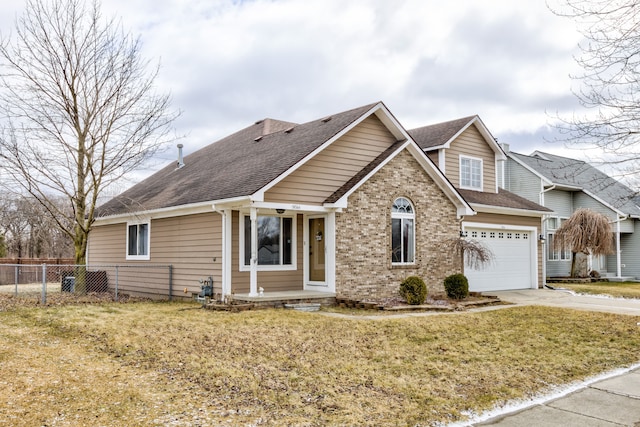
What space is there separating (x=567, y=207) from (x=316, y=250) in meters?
18.4

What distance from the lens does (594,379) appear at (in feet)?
25.4

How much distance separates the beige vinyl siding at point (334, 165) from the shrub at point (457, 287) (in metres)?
4.18

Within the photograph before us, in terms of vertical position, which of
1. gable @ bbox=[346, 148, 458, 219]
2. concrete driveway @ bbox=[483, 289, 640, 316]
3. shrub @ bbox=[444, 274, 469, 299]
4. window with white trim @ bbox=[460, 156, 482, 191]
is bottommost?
concrete driveway @ bbox=[483, 289, 640, 316]

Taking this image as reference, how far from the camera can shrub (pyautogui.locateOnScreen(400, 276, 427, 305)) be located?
574 inches

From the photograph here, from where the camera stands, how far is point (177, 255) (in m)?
Result: 16.5

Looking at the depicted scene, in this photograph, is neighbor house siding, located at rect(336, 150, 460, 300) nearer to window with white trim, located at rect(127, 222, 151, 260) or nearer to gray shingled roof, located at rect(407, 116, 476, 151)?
gray shingled roof, located at rect(407, 116, 476, 151)

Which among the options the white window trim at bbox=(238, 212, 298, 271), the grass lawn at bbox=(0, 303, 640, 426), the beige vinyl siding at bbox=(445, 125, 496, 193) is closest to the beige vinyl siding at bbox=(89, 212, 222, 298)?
the white window trim at bbox=(238, 212, 298, 271)

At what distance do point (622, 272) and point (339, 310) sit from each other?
903 inches

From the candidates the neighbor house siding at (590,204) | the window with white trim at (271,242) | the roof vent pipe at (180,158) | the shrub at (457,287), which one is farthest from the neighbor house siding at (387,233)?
the neighbor house siding at (590,204)

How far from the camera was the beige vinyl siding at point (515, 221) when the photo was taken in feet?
65.2

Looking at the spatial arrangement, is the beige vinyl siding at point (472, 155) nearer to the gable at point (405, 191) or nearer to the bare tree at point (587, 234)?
the gable at point (405, 191)

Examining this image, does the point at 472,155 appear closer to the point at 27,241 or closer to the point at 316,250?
the point at 316,250

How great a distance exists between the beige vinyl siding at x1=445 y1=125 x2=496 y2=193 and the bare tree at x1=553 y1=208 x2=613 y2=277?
6.04m

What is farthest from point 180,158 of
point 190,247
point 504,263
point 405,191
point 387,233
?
point 504,263
